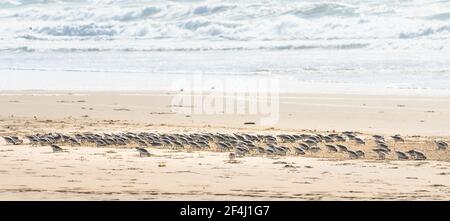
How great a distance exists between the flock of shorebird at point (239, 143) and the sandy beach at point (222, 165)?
13 centimetres

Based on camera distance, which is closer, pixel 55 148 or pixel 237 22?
pixel 55 148

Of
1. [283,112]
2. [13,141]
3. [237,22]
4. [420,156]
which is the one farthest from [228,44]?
[420,156]

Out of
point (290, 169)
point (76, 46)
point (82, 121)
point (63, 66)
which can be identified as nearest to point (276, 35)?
point (76, 46)

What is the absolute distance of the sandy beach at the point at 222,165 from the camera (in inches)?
386

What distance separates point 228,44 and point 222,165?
1230 inches

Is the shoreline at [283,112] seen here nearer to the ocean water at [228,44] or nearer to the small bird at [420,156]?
the ocean water at [228,44]

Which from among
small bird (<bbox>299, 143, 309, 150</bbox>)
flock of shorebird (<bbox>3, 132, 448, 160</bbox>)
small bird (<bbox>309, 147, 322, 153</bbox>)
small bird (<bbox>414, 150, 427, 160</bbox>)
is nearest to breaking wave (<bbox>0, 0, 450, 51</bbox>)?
flock of shorebird (<bbox>3, 132, 448, 160</bbox>)

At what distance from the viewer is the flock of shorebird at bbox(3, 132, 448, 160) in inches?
500

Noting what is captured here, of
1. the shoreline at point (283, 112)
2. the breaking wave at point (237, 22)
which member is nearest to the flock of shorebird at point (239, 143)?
the shoreline at point (283, 112)

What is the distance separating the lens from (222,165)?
38.4 ft

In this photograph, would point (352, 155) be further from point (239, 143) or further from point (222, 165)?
point (222, 165)

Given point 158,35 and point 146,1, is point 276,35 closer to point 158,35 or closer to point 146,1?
point 158,35

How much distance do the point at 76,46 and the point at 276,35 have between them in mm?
9049

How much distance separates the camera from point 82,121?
18469mm
